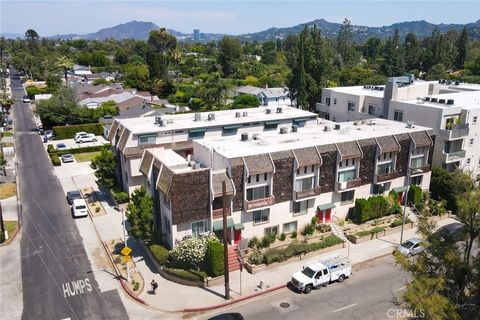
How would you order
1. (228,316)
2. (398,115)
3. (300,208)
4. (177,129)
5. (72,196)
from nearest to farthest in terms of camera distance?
1. (228,316)
2. (300,208)
3. (177,129)
4. (72,196)
5. (398,115)

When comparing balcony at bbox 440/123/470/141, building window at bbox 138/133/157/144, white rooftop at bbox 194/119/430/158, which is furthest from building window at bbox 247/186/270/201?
balcony at bbox 440/123/470/141

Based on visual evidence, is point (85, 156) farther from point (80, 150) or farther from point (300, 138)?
point (300, 138)

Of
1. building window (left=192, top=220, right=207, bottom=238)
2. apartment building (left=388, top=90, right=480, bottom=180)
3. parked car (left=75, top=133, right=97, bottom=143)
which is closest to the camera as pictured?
building window (left=192, top=220, right=207, bottom=238)

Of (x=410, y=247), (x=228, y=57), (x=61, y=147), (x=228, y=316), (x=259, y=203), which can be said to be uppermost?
(x=228, y=57)

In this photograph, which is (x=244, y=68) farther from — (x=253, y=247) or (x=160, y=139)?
(x=253, y=247)

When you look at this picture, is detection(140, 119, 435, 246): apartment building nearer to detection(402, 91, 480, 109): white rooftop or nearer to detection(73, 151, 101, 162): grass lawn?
detection(402, 91, 480, 109): white rooftop

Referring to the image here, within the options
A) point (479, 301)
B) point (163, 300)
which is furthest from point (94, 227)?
point (479, 301)

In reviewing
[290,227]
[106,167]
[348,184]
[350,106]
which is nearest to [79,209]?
[106,167]
